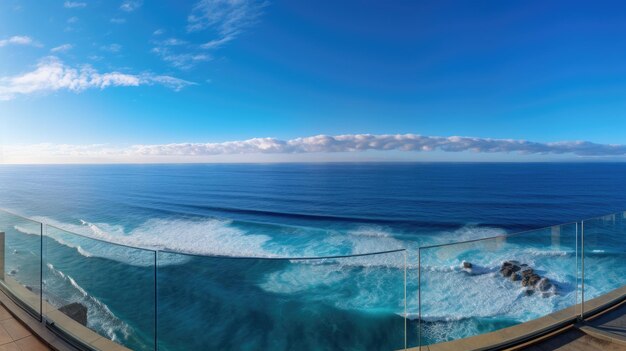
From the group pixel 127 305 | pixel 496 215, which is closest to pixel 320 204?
pixel 496 215

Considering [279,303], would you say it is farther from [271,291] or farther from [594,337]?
[594,337]

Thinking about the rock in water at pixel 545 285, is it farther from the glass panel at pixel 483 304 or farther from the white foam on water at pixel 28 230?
the white foam on water at pixel 28 230

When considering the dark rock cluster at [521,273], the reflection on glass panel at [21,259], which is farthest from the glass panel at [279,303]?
the dark rock cluster at [521,273]

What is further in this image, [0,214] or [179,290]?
[0,214]

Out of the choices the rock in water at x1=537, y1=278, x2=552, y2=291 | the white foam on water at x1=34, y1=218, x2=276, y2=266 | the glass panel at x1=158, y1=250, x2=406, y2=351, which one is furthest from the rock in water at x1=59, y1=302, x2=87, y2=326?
the white foam on water at x1=34, y1=218, x2=276, y2=266

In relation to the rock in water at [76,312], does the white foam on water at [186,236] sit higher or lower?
lower

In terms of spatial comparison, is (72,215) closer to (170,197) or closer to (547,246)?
(170,197)
